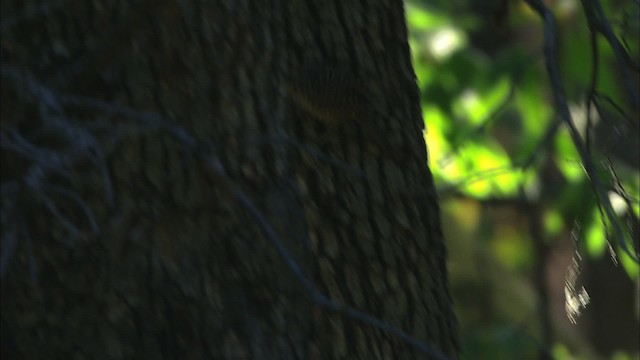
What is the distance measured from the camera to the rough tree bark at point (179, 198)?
149 centimetres

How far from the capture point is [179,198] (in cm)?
152

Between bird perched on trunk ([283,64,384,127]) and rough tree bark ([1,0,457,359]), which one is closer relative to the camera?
rough tree bark ([1,0,457,359])

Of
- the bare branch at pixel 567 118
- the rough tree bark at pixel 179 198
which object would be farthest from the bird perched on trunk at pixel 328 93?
the bare branch at pixel 567 118

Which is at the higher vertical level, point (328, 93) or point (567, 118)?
point (328, 93)

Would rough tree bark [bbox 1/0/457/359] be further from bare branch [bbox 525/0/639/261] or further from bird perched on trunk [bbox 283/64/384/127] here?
bare branch [bbox 525/0/639/261]

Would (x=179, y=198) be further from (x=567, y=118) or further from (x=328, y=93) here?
(x=567, y=118)

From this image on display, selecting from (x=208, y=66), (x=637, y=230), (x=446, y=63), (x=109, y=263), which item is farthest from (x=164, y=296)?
(x=446, y=63)

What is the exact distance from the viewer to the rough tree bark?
1.49 meters

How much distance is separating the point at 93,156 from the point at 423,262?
1.70 feet

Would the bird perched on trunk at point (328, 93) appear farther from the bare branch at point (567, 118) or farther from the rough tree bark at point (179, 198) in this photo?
the bare branch at point (567, 118)

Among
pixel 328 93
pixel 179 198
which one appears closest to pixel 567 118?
pixel 328 93

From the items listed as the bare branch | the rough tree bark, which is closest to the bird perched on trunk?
the rough tree bark

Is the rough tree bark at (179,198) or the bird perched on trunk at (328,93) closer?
the rough tree bark at (179,198)

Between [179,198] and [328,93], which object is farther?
[328,93]
